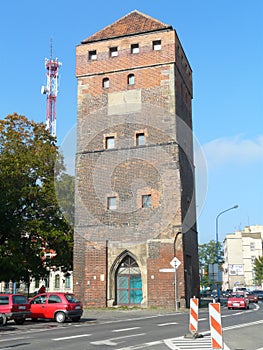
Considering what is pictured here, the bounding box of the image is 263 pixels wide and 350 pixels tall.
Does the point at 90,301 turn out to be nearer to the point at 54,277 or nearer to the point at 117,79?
the point at 117,79

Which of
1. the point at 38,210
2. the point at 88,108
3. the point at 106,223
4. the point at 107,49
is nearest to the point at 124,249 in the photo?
the point at 106,223

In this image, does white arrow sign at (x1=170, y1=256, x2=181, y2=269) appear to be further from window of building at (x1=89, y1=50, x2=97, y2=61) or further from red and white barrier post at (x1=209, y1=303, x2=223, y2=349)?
red and white barrier post at (x1=209, y1=303, x2=223, y2=349)

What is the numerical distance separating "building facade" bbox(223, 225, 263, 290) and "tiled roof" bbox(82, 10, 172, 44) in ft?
Answer: 315

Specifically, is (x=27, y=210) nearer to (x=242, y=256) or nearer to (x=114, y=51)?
(x=114, y=51)

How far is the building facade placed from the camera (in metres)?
127

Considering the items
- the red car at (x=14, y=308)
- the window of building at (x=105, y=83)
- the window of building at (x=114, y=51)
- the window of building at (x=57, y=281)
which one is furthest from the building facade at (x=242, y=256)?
the red car at (x=14, y=308)

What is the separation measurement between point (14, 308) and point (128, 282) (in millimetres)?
14123

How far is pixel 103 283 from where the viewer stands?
34812mm

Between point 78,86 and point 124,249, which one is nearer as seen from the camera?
point 124,249

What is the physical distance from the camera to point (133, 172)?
36531mm

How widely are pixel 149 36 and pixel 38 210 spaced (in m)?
17.1

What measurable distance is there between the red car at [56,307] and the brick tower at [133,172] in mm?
10836

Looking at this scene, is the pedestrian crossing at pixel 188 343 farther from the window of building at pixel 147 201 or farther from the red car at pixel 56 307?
the window of building at pixel 147 201

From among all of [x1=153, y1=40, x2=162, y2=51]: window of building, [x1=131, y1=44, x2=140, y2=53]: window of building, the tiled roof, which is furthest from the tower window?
[x1=153, y1=40, x2=162, y2=51]: window of building
